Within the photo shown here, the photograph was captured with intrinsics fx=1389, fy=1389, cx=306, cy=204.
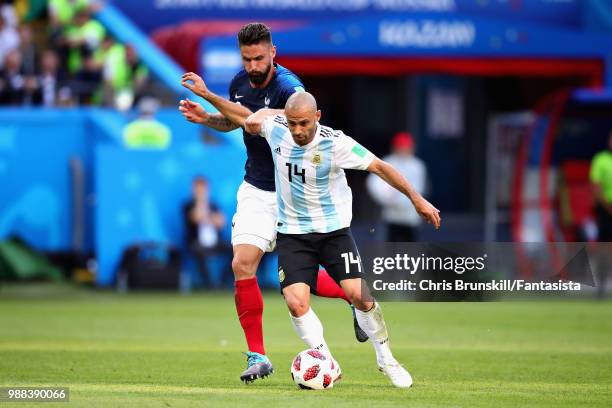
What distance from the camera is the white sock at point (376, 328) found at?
9133 mm

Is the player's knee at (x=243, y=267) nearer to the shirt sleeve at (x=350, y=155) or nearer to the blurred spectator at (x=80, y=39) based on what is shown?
the shirt sleeve at (x=350, y=155)

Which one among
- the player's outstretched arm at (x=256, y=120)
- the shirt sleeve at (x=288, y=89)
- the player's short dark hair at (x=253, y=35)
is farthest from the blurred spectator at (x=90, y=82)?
the player's outstretched arm at (x=256, y=120)

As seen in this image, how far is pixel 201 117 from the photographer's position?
977cm

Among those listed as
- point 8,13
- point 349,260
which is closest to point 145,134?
point 8,13

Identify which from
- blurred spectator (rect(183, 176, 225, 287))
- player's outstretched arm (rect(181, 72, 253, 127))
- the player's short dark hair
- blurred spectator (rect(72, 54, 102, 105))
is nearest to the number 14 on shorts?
player's outstretched arm (rect(181, 72, 253, 127))

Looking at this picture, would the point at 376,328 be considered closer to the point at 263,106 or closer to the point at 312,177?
the point at 312,177

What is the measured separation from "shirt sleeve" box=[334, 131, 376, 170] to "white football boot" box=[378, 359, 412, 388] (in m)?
1.33

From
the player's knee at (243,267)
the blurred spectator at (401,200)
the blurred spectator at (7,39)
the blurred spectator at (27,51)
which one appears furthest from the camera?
the blurred spectator at (27,51)

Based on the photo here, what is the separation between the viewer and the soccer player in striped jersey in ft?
29.7

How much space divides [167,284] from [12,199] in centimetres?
275

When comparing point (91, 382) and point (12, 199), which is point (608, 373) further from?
A: point (12, 199)

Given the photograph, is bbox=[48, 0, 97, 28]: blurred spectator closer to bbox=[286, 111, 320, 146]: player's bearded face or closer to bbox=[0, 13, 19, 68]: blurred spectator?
bbox=[0, 13, 19, 68]: blurred spectator

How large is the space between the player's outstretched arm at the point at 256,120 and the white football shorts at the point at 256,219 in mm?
583

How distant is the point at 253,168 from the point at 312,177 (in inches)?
33.6
